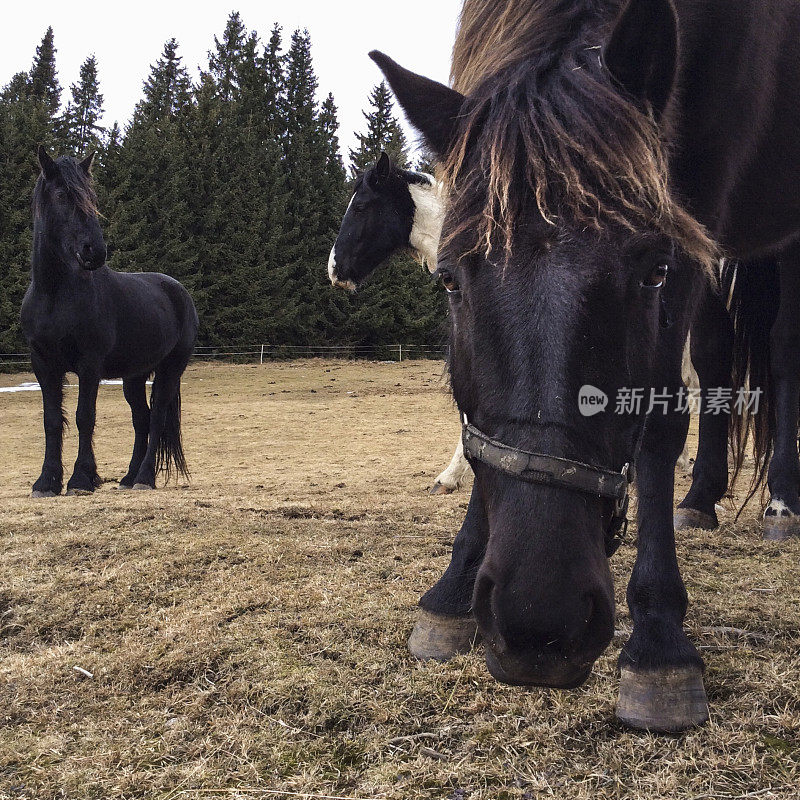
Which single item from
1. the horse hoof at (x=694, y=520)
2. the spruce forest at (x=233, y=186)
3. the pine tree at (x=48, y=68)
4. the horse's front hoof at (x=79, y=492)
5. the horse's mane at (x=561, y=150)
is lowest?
the horse's front hoof at (x=79, y=492)

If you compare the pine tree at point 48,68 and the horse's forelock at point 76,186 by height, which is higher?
the pine tree at point 48,68

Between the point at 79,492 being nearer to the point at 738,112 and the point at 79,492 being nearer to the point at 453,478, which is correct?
the point at 453,478

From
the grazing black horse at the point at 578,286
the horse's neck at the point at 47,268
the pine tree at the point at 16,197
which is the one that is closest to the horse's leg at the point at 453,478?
the grazing black horse at the point at 578,286

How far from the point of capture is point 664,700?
5.32 ft

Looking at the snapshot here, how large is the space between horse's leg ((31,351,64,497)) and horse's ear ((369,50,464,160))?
5334 mm

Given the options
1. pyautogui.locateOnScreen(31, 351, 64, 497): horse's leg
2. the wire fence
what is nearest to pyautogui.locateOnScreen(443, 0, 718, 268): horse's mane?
pyautogui.locateOnScreen(31, 351, 64, 497): horse's leg

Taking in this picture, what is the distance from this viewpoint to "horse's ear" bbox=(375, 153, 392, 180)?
7492 mm

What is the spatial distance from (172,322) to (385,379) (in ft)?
37.8

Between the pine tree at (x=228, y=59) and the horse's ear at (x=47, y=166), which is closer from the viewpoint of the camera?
the horse's ear at (x=47, y=166)

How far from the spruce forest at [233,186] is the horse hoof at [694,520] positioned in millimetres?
20963

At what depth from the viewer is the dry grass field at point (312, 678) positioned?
145 centimetres

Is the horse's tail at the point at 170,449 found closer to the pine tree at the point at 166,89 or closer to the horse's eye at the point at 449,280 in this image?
the horse's eye at the point at 449,280

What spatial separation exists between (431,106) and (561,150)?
0.49 m

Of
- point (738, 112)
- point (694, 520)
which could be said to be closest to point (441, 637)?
point (738, 112)
